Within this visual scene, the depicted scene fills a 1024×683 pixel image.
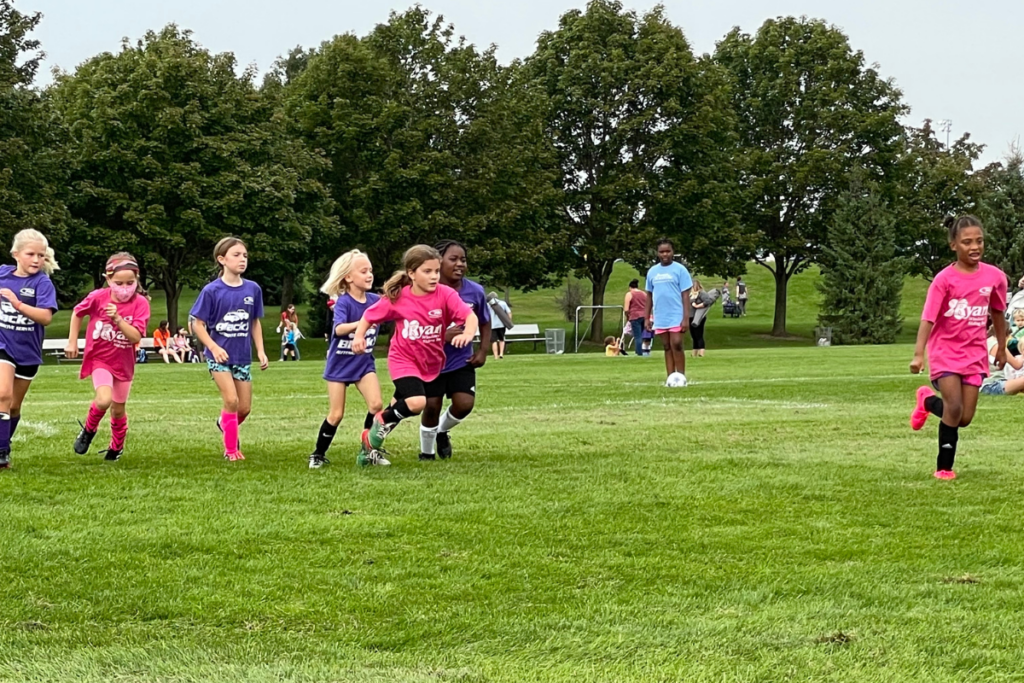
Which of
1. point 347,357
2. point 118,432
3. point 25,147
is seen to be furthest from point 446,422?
point 25,147

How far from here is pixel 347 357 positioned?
10102 millimetres

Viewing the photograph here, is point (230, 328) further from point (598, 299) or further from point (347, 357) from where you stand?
point (598, 299)

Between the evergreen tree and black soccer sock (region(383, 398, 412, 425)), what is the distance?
159 feet

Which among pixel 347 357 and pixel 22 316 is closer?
pixel 22 316

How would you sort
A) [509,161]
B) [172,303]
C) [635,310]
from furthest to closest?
[509,161], [172,303], [635,310]

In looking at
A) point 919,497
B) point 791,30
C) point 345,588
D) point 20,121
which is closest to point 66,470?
point 345,588

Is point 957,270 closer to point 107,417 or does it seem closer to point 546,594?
point 546,594

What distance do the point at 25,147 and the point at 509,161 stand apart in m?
18.3

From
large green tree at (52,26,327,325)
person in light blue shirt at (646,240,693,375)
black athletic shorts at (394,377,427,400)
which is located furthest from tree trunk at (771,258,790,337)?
black athletic shorts at (394,377,427,400)

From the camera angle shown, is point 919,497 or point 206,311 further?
point 206,311

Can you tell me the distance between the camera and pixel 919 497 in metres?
8.20

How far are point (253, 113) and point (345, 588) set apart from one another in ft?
151

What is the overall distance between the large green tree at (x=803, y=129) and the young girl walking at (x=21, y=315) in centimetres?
5090

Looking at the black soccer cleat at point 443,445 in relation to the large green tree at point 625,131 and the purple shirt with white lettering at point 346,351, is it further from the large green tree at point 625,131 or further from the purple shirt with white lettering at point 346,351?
the large green tree at point 625,131
